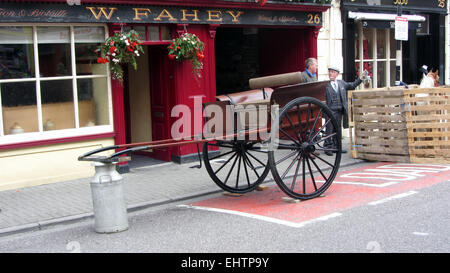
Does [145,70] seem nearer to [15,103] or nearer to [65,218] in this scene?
[15,103]

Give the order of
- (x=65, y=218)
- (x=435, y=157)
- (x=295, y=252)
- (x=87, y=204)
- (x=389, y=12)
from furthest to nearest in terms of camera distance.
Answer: (x=389, y=12) → (x=435, y=157) → (x=87, y=204) → (x=65, y=218) → (x=295, y=252)

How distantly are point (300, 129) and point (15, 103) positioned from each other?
4668 mm

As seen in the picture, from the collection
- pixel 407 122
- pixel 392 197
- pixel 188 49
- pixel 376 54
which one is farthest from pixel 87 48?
pixel 376 54

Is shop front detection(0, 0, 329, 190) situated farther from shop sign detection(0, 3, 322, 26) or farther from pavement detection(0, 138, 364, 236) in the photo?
pavement detection(0, 138, 364, 236)

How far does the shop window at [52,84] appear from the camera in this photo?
8.58 m

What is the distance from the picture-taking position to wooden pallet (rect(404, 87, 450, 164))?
966 centimetres

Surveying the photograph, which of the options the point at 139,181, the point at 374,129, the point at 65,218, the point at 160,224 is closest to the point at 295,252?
the point at 160,224

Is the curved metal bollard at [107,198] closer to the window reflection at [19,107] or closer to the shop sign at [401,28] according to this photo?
the window reflection at [19,107]

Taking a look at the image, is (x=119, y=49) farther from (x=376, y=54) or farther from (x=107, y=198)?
(x=376, y=54)

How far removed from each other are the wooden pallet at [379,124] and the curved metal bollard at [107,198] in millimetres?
5726

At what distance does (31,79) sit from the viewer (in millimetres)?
8750

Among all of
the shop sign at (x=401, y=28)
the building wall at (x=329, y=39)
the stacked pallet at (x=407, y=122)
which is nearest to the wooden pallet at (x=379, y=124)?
the stacked pallet at (x=407, y=122)

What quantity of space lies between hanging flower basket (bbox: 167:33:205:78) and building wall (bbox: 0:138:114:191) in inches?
82.8

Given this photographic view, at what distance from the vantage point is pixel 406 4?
47.9ft
